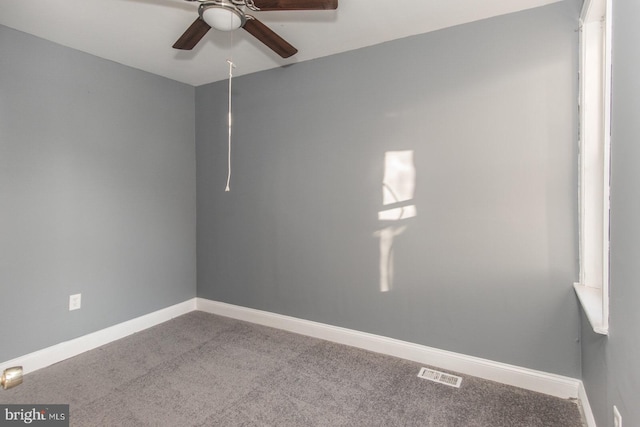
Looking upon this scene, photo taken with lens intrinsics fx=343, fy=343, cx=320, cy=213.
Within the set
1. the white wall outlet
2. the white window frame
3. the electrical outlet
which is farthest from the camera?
the white wall outlet

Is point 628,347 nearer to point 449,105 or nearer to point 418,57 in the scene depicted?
point 449,105

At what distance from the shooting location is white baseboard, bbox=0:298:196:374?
2.37 m

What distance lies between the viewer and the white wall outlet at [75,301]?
2635 millimetres

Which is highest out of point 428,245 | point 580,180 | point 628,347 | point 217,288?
point 580,180

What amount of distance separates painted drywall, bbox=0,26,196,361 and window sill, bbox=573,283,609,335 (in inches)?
128

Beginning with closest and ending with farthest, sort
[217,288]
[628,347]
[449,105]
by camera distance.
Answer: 1. [628,347]
2. [449,105]
3. [217,288]

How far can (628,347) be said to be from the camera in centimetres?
115

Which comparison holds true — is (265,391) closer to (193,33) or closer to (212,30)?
(193,33)

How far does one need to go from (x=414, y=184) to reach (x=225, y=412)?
1869 mm

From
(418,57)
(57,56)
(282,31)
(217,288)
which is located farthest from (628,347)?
(57,56)

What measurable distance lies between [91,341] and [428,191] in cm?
285

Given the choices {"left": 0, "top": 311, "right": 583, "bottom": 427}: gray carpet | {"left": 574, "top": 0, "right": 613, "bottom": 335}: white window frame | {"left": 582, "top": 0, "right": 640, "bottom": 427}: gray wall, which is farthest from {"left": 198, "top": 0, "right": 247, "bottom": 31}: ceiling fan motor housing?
{"left": 0, "top": 311, "right": 583, "bottom": 427}: gray carpet

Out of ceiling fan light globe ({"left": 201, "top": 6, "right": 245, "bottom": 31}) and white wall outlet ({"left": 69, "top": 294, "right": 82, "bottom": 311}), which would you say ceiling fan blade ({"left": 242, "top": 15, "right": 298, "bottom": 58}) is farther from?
white wall outlet ({"left": 69, "top": 294, "right": 82, "bottom": 311})
